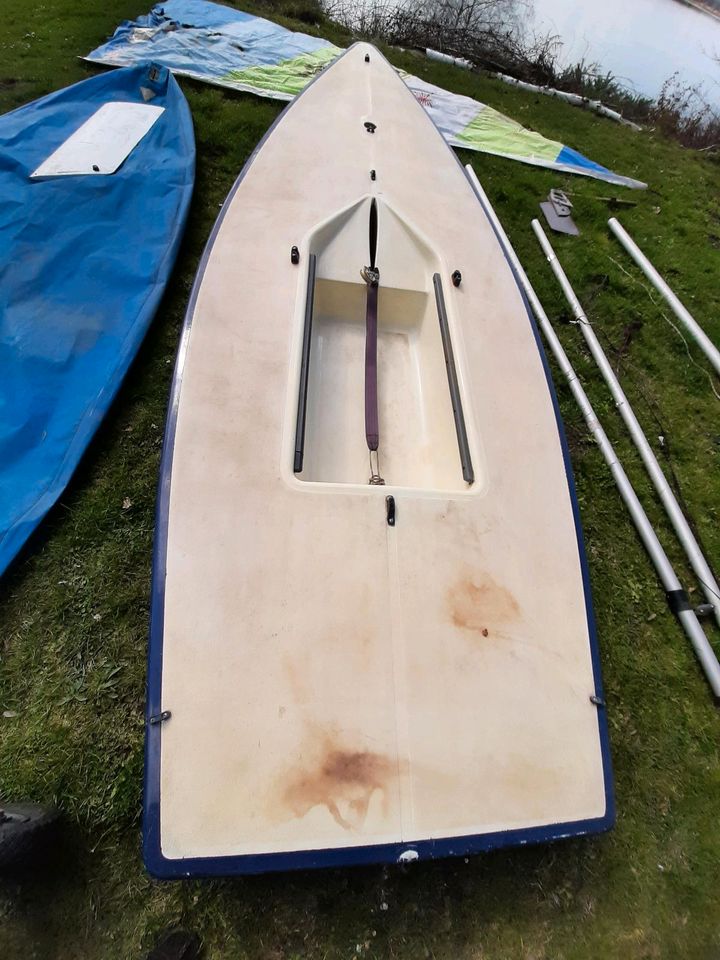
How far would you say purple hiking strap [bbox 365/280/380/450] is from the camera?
2192mm

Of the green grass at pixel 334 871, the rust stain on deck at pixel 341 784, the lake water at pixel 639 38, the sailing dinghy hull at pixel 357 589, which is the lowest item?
the green grass at pixel 334 871

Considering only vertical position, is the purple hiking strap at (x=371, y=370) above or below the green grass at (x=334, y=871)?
above

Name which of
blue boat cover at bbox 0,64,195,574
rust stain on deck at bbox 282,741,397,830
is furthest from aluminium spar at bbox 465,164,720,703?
blue boat cover at bbox 0,64,195,574

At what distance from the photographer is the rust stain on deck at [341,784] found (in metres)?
1.28

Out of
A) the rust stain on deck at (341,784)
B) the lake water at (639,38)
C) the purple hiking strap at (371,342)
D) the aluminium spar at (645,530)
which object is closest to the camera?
the rust stain on deck at (341,784)

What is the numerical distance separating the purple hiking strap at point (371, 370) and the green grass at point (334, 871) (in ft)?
3.37

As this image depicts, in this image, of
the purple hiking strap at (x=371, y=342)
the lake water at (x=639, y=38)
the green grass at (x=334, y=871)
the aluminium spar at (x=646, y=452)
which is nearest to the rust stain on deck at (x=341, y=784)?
the green grass at (x=334, y=871)

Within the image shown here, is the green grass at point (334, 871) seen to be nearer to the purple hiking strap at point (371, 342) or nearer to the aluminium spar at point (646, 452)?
the aluminium spar at point (646, 452)

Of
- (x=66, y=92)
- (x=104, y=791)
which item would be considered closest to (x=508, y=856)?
(x=104, y=791)

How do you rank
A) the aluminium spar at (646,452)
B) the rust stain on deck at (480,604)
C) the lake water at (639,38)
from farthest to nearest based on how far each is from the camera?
the lake water at (639,38)
the aluminium spar at (646,452)
the rust stain on deck at (480,604)

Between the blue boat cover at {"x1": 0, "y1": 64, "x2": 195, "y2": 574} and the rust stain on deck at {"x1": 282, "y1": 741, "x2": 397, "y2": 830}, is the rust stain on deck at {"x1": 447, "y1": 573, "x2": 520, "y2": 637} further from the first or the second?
the blue boat cover at {"x1": 0, "y1": 64, "x2": 195, "y2": 574}

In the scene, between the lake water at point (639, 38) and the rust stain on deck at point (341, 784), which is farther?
the lake water at point (639, 38)

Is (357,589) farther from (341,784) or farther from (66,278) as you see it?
(66,278)

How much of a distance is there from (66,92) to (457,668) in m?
4.77
